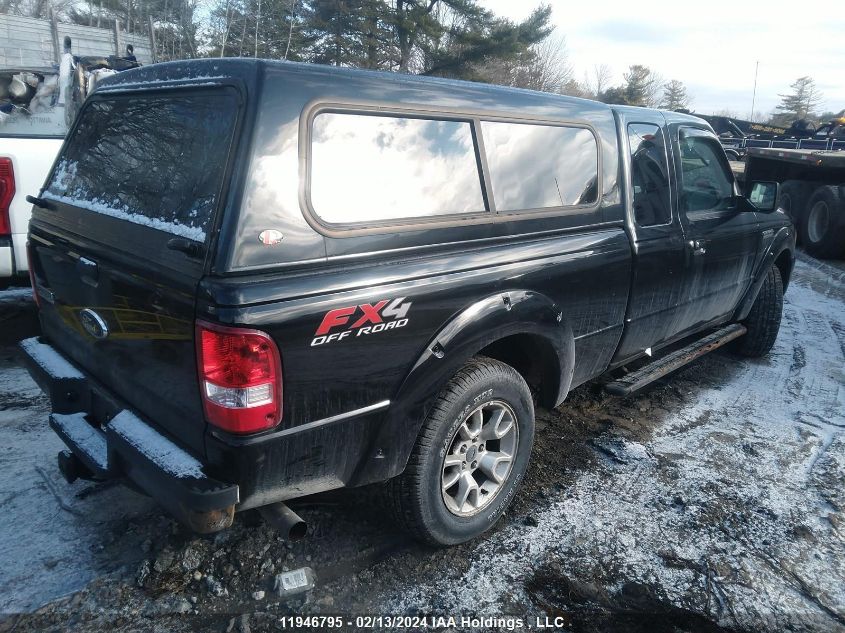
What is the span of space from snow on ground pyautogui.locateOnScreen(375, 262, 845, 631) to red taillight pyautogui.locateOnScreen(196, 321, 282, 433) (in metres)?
1.06

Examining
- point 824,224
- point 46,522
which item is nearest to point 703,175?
point 46,522

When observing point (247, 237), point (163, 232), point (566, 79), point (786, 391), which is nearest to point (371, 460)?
point (247, 237)

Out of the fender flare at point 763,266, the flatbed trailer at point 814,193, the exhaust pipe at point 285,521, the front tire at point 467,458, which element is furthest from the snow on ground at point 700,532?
the flatbed trailer at point 814,193

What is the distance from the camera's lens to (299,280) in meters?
2.05

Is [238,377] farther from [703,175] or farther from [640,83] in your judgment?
[640,83]

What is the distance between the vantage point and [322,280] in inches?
82.8

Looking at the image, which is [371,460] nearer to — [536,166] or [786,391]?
[536,166]

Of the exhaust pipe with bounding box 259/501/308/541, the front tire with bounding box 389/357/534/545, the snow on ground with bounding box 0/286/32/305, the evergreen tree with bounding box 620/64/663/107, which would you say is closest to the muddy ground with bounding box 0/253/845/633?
the front tire with bounding box 389/357/534/545

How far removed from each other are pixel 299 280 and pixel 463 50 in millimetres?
22643

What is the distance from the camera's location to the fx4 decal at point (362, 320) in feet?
6.84

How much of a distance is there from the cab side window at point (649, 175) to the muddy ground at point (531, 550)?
139 cm

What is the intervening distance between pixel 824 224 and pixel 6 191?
11.1 m

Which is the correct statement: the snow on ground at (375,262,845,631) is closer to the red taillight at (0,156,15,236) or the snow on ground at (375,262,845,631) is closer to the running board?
the running board

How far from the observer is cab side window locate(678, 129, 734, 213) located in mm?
3963
